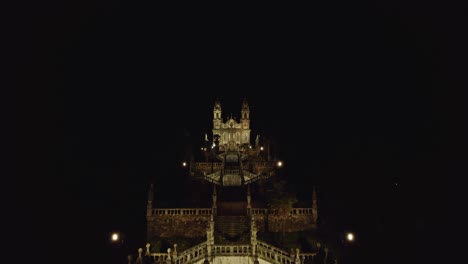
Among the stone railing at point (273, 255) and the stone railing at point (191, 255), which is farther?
the stone railing at point (191, 255)

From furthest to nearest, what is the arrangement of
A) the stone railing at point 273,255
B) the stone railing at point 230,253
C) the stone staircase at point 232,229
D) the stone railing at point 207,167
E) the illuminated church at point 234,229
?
the stone railing at point 207,167
the stone staircase at point 232,229
the illuminated church at point 234,229
the stone railing at point 230,253
the stone railing at point 273,255

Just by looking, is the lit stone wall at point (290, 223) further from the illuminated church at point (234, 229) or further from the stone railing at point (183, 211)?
the stone railing at point (183, 211)

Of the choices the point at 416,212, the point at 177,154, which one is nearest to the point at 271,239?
the point at 416,212

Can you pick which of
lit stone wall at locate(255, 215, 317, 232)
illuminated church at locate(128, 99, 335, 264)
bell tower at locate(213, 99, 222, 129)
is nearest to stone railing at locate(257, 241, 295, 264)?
illuminated church at locate(128, 99, 335, 264)

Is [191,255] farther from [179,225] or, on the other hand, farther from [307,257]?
[307,257]

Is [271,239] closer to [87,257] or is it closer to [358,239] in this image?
[358,239]

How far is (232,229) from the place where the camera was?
79.0ft

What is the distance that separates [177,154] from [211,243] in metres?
34.1

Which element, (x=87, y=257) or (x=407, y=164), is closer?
(x=87, y=257)

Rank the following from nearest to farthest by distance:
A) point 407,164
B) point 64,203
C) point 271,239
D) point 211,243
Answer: point 211,243, point 64,203, point 271,239, point 407,164

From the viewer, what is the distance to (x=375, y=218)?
32.2 metres

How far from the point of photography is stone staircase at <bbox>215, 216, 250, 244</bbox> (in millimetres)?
22781

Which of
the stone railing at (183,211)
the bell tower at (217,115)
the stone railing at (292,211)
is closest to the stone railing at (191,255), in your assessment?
the stone railing at (183,211)

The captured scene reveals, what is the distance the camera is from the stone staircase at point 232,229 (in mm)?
22781
